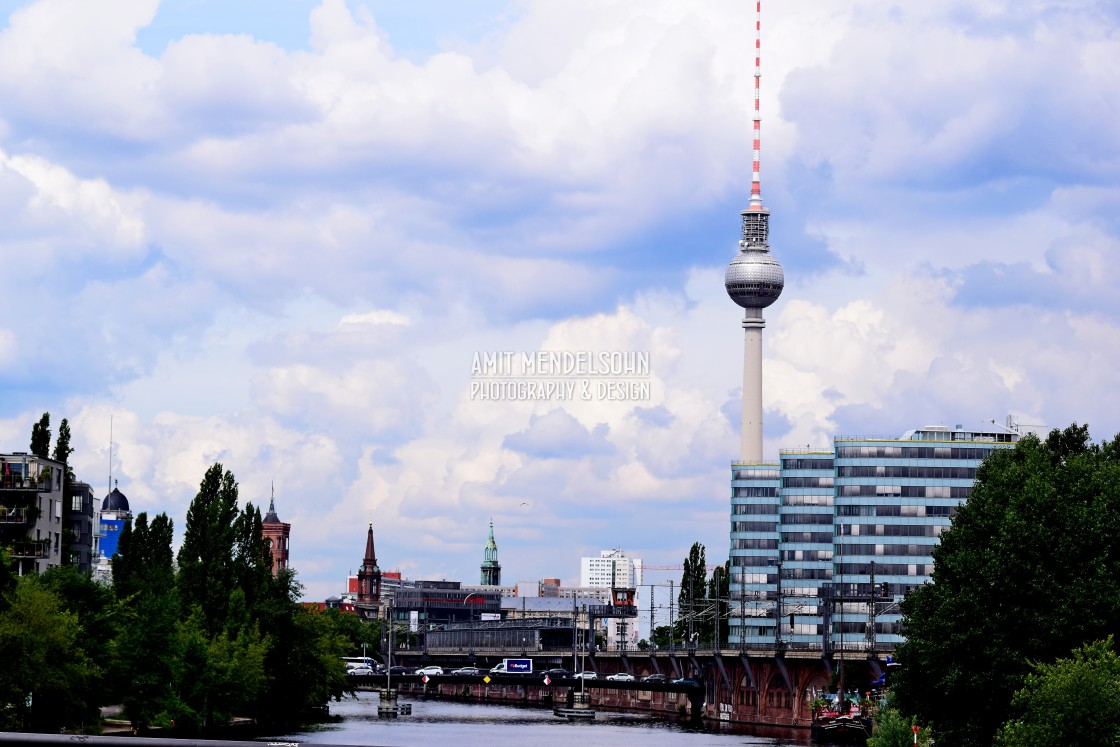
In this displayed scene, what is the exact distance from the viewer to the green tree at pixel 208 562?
531 feet

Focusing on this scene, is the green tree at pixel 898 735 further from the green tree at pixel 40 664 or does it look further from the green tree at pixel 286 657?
the green tree at pixel 286 657

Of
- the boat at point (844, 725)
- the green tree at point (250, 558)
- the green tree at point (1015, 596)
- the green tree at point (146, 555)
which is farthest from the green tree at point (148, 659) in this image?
the boat at point (844, 725)

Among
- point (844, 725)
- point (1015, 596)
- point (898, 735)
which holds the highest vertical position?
point (1015, 596)

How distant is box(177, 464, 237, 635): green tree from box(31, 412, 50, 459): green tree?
15538mm

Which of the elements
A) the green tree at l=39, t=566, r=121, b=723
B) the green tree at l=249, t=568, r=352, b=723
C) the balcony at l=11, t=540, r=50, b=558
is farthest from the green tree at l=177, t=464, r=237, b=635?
the green tree at l=39, t=566, r=121, b=723

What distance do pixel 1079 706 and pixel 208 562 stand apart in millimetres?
105859

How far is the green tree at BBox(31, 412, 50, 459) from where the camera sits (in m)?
161

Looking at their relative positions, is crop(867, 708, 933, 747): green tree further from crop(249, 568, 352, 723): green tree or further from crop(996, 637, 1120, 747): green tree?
crop(249, 568, 352, 723): green tree

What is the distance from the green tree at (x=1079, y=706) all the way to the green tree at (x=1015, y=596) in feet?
28.0

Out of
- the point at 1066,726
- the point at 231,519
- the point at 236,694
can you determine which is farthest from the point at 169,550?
the point at 1066,726

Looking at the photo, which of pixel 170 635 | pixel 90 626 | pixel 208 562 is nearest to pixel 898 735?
pixel 90 626

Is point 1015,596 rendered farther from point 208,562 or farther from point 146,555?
point 146,555

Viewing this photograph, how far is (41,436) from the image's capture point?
162m

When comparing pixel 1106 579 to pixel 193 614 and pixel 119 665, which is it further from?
pixel 193 614
